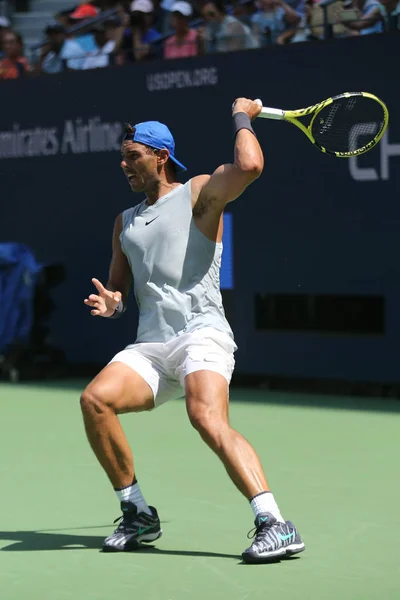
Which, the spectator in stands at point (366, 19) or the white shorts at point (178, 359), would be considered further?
the spectator in stands at point (366, 19)

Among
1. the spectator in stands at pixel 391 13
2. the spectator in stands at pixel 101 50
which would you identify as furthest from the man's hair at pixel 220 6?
the spectator in stands at pixel 391 13

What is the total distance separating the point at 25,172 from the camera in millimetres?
11992

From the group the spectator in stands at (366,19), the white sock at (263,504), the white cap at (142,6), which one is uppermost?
the white cap at (142,6)

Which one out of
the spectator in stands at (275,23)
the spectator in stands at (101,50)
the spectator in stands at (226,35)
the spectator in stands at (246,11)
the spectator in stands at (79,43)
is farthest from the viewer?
the spectator in stands at (79,43)

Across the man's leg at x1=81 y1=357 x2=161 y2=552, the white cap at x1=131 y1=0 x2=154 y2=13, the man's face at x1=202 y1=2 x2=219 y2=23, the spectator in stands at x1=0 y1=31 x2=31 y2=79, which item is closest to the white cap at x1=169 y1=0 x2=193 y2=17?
the man's face at x1=202 y1=2 x2=219 y2=23

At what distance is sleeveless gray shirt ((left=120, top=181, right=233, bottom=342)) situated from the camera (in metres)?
5.35

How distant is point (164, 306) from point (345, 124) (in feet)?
5.02

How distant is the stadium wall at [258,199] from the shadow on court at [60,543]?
4.59 m

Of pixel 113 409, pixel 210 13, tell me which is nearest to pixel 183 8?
pixel 210 13

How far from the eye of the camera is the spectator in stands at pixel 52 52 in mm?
11750

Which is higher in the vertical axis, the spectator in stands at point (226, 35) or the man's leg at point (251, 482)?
the spectator in stands at point (226, 35)

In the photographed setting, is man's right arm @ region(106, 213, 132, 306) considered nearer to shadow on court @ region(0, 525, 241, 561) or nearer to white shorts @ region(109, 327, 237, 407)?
white shorts @ region(109, 327, 237, 407)

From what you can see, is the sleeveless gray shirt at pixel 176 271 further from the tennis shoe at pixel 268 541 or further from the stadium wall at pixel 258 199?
the stadium wall at pixel 258 199

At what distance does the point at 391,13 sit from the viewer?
31.0ft
